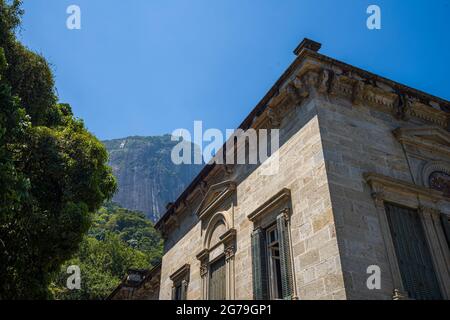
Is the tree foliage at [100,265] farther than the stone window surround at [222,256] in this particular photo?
Yes

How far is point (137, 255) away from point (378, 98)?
38.3 metres

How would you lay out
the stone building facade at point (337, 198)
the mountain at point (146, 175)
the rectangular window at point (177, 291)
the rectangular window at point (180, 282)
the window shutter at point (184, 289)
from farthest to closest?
the mountain at point (146, 175) → the rectangular window at point (177, 291) → the rectangular window at point (180, 282) → the window shutter at point (184, 289) → the stone building facade at point (337, 198)

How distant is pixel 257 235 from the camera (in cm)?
1043

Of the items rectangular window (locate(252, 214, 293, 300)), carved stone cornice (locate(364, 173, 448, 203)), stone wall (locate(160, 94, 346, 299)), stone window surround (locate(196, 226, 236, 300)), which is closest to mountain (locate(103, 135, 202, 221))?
stone window surround (locate(196, 226, 236, 300))

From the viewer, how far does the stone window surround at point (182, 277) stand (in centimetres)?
1455

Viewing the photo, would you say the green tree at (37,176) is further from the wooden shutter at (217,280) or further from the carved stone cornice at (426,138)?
the carved stone cornice at (426,138)

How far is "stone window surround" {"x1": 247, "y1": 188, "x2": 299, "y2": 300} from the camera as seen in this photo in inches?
351

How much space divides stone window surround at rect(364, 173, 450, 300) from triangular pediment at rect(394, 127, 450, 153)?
156 centimetres

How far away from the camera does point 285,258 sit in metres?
9.15

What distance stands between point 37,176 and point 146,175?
13414 centimetres

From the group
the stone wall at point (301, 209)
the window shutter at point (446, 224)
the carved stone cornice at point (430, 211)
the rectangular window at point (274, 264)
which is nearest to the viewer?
the stone wall at point (301, 209)

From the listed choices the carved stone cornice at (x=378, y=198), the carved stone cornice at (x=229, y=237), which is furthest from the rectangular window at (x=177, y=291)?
the carved stone cornice at (x=378, y=198)

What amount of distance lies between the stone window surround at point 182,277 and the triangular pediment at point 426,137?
848 cm
